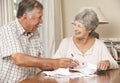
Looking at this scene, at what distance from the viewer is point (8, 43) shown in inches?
74.7

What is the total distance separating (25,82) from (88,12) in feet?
3.77

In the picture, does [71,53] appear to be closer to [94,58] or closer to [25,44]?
[94,58]

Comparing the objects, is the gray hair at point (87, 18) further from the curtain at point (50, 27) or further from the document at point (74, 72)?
the curtain at point (50, 27)

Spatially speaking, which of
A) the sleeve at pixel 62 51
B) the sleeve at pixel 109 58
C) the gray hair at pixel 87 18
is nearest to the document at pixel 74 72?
the sleeve at pixel 109 58

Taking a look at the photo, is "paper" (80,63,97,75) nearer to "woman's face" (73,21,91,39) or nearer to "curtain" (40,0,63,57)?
"woman's face" (73,21,91,39)

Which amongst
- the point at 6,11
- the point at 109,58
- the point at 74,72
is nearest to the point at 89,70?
the point at 74,72

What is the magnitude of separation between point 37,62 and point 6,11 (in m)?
1.34

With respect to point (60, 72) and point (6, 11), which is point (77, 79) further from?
point (6, 11)

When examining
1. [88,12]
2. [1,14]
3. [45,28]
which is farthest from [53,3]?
[88,12]

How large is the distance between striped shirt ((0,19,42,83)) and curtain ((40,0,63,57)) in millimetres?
1712

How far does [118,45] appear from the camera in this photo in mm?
3525

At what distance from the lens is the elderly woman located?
2.46 metres

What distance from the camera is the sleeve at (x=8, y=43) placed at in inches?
73.6

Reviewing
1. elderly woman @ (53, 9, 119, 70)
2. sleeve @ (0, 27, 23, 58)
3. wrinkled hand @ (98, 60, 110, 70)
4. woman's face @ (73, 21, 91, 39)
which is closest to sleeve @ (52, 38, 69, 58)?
elderly woman @ (53, 9, 119, 70)
